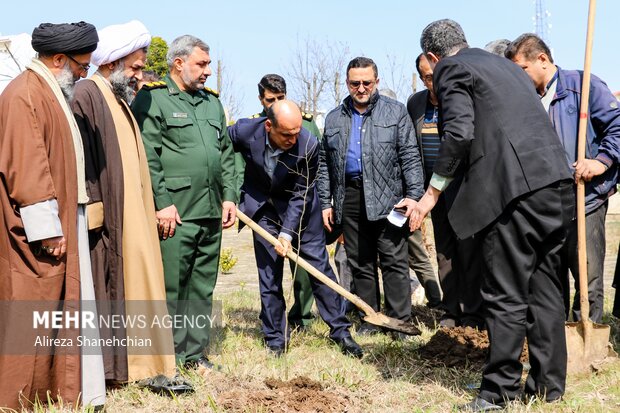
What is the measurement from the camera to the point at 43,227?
374 centimetres

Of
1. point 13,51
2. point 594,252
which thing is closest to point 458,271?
point 594,252

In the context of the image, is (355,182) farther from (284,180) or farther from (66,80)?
(66,80)

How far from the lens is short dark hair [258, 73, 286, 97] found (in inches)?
246

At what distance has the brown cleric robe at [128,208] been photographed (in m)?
4.36

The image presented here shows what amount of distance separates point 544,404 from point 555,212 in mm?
1053

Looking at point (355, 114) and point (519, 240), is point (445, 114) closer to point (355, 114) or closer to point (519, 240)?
point (519, 240)

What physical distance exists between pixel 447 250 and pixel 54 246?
137 inches

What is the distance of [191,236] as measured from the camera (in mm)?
4980

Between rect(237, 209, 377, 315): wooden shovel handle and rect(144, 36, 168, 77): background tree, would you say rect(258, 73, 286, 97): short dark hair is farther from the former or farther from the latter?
rect(144, 36, 168, 77): background tree

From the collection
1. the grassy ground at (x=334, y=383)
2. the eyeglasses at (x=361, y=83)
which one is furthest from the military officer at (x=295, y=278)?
the eyeglasses at (x=361, y=83)

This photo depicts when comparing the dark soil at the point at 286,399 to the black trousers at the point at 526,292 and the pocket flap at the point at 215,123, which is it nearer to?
the black trousers at the point at 526,292

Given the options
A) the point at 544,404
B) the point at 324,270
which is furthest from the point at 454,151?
the point at 324,270

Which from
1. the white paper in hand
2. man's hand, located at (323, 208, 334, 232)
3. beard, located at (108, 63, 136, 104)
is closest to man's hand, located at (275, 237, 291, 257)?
the white paper in hand

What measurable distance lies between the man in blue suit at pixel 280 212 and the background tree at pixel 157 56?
1212 cm
